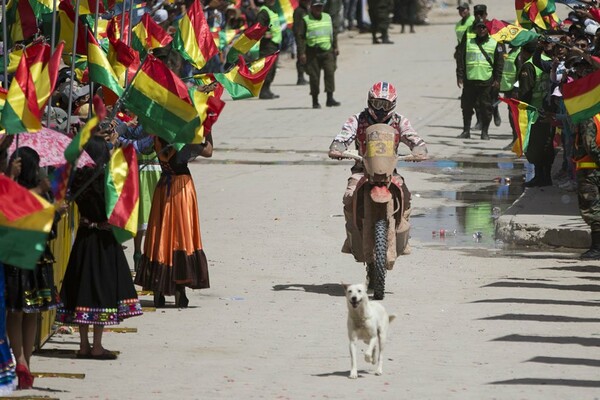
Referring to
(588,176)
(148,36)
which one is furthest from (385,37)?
(148,36)

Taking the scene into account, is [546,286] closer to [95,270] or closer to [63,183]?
[95,270]

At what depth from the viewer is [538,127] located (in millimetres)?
20484

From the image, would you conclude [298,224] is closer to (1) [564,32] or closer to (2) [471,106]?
(1) [564,32]

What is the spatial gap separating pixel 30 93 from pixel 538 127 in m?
12.0

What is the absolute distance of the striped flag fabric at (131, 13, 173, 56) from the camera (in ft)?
49.5

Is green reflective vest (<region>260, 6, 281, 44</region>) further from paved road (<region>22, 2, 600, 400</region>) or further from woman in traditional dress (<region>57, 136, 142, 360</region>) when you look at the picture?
woman in traditional dress (<region>57, 136, 142, 360</region>)

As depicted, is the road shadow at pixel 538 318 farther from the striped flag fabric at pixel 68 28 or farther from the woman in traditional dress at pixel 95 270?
the striped flag fabric at pixel 68 28

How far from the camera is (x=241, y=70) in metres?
13.1

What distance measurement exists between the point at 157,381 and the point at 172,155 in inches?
123

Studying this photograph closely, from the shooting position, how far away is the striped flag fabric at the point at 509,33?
16688 mm

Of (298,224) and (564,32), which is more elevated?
(564,32)

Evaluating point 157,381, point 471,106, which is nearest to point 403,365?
point 157,381

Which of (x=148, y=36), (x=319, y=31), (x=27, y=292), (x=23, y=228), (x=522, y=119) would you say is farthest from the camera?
(x=319, y=31)

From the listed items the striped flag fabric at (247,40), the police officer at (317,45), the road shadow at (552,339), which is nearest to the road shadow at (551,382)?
the road shadow at (552,339)
